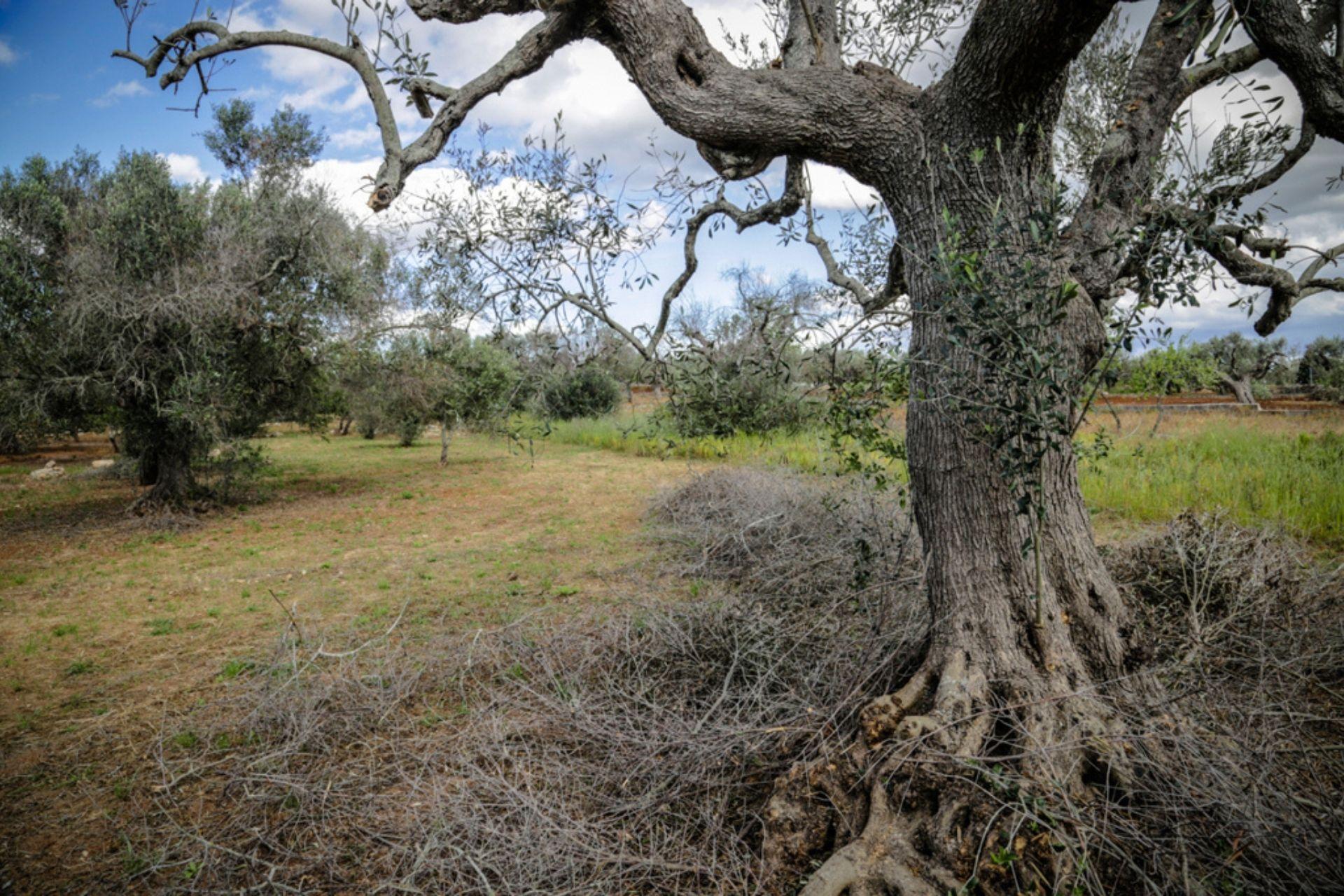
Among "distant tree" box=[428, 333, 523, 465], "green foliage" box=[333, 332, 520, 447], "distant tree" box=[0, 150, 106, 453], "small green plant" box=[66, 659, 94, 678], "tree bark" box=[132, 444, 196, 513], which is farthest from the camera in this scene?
"green foliage" box=[333, 332, 520, 447]

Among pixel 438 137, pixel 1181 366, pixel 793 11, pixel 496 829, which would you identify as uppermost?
pixel 793 11

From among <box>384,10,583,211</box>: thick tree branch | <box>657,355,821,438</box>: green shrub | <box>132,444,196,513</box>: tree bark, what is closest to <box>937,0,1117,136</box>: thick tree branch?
<box>657,355,821,438</box>: green shrub

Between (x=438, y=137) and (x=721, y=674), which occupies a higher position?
(x=438, y=137)

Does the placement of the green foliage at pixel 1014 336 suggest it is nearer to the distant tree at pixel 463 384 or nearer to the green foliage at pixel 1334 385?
the distant tree at pixel 463 384

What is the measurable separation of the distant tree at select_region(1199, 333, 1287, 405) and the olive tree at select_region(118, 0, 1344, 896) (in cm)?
59

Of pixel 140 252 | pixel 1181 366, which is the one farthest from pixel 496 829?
pixel 140 252

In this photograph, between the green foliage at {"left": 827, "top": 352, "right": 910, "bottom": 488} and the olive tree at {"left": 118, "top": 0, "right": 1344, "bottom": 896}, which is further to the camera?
the green foliage at {"left": 827, "top": 352, "right": 910, "bottom": 488}

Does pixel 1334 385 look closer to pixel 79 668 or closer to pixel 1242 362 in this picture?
pixel 1242 362

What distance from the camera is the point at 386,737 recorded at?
13.9 feet

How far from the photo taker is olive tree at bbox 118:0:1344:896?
8.62 feet

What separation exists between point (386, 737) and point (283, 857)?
102 cm

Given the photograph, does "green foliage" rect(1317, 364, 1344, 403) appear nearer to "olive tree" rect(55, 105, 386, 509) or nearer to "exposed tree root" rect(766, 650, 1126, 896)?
"exposed tree root" rect(766, 650, 1126, 896)

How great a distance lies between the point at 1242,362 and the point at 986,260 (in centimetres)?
2099

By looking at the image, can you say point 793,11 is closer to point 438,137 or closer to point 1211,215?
point 438,137
